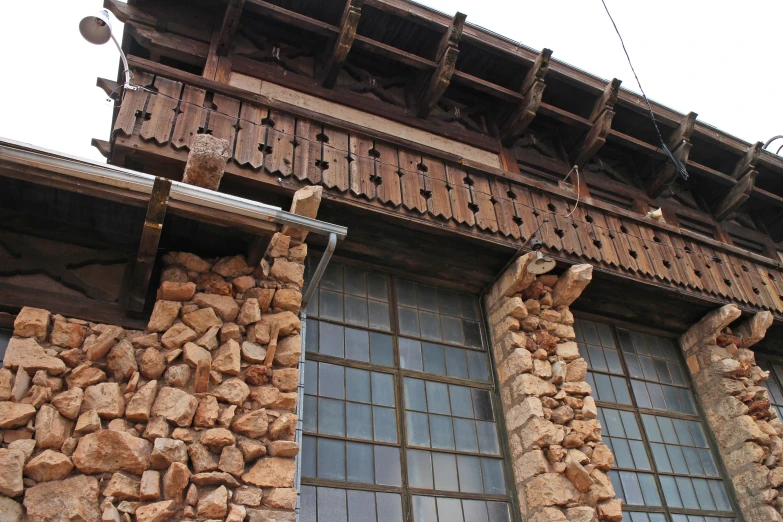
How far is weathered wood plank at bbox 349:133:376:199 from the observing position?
19.6 feet

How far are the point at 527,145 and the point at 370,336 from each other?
4.25 meters

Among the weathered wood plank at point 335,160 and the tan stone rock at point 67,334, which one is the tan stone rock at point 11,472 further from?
the weathered wood plank at point 335,160

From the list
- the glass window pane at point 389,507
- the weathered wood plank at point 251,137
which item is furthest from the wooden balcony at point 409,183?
the glass window pane at point 389,507

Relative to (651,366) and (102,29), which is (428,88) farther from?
(651,366)

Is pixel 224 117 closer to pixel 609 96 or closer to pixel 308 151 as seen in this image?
pixel 308 151

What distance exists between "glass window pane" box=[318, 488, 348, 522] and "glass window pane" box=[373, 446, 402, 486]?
370mm

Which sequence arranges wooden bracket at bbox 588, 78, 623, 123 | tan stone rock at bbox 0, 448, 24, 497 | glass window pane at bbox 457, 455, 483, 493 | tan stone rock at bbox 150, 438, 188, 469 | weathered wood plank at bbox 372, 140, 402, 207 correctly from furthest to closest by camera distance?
wooden bracket at bbox 588, 78, 623, 123 < weathered wood plank at bbox 372, 140, 402, 207 < glass window pane at bbox 457, 455, 483, 493 < tan stone rock at bbox 150, 438, 188, 469 < tan stone rock at bbox 0, 448, 24, 497

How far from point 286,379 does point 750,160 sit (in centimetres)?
811

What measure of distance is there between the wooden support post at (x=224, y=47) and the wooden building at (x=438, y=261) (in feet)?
0.07

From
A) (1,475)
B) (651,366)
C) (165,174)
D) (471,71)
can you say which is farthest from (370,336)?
(471,71)

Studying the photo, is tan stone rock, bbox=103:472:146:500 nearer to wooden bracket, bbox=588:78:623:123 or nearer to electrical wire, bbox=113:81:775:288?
electrical wire, bbox=113:81:775:288

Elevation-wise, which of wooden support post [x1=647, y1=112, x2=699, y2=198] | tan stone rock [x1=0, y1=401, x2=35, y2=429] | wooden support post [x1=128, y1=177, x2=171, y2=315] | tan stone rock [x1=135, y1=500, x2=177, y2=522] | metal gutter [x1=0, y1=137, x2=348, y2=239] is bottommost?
tan stone rock [x1=135, y1=500, x2=177, y2=522]

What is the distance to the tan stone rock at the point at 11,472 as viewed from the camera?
3594mm

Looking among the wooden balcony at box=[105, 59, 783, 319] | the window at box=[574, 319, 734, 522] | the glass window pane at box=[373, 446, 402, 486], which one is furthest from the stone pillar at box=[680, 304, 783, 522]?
the glass window pane at box=[373, 446, 402, 486]
